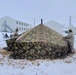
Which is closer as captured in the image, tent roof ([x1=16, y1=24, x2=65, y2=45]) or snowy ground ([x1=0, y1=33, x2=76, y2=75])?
snowy ground ([x1=0, y1=33, x2=76, y2=75])

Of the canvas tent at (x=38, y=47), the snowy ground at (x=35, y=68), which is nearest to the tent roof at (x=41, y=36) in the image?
the canvas tent at (x=38, y=47)

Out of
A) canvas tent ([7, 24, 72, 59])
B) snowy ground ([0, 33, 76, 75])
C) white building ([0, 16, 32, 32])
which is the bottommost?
snowy ground ([0, 33, 76, 75])

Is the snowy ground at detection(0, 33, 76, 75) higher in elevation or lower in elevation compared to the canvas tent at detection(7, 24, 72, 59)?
lower

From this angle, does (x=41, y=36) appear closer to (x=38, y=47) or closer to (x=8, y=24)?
(x=38, y=47)

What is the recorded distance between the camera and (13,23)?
119ft

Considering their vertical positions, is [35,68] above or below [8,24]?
below

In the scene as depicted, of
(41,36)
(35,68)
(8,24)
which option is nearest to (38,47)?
(41,36)

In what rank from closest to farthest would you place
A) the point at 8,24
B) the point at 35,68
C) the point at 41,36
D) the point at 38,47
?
the point at 35,68 < the point at 38,47 < the point at 41,36 < the point at 8,24

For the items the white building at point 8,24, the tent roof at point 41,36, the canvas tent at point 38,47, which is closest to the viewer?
the canvas tent at point 38,47

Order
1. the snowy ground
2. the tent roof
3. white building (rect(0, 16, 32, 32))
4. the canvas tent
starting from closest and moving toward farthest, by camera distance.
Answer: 1. the snowy ground
2. the canvas tent
3. the tent roof
4. white building (rect(0, 16, 32, 32))

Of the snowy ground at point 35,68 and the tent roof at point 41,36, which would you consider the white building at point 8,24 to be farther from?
the snowy ground at point 35,68

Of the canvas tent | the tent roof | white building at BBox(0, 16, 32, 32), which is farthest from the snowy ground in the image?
white building at BBox(0, 16, 32, 32)

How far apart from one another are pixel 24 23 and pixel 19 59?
108 ft

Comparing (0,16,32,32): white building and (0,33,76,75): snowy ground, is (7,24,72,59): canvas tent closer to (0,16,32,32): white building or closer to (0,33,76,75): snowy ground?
(0,33,76,75): snowy ground
